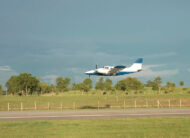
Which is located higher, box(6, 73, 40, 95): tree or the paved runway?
box(6, 73, 40, 95): tree

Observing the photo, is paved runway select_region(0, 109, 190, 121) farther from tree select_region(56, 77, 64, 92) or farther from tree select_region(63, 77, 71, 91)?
tree select_region(56, 77, 64, 92)

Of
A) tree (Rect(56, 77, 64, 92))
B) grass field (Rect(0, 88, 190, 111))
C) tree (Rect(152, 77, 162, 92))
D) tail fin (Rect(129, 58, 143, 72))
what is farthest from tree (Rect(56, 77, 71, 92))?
tail fin (Rect(129, 58, 143, 72))

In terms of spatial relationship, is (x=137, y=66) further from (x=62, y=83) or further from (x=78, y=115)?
(x=62, y=83)

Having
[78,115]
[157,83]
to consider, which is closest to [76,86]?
[157,83]

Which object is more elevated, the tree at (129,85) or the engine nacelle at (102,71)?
the engine nacelle at (102,71)

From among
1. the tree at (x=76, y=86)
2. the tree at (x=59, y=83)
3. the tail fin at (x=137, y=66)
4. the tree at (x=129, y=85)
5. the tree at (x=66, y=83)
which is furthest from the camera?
the tree at (x=59, y=83)

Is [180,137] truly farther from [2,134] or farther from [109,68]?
[2,134]

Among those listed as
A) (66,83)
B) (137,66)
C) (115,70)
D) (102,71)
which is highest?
(137,66)

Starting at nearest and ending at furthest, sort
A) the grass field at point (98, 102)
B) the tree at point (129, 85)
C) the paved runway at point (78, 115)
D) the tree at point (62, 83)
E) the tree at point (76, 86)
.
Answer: the paved runway at point (78, 115) < the grass field at point (98, 102) < the tree at point (129, 85) < the tree at point (76, 86) < the tree at point (62, 83)

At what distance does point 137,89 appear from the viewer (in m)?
145

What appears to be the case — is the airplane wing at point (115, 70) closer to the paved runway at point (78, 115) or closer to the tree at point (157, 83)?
the paved runway at point (78, 115)

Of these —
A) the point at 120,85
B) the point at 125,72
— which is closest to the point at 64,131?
the point at 125,72

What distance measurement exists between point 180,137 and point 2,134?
16.3 meters

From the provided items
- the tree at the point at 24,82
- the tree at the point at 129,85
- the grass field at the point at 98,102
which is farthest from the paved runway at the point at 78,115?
the tree at the point at 24,82
